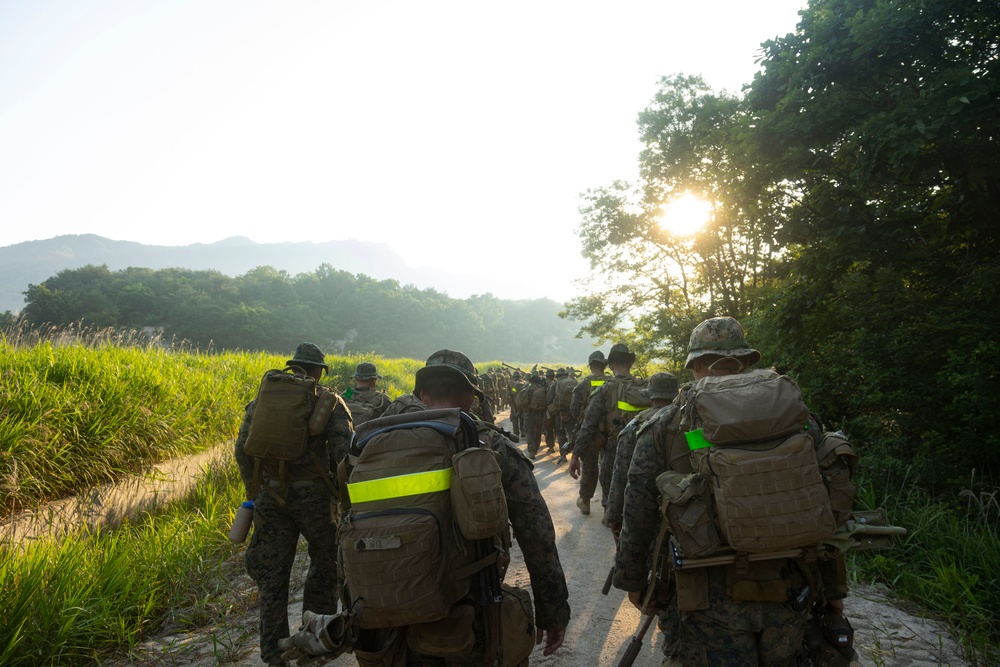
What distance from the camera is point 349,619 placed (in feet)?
6.35

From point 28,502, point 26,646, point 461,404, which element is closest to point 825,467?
point 461,404

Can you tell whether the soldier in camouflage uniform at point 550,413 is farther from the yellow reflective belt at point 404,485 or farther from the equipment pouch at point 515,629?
the yellow reflective belt at point 404,485

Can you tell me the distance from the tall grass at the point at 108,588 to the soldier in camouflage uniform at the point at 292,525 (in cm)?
98

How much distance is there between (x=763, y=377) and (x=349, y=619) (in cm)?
187

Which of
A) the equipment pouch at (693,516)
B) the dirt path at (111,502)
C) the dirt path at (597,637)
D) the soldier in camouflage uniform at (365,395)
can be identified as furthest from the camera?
the soldier in camouflage uniform at (365,395)

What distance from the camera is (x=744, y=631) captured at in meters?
2.16

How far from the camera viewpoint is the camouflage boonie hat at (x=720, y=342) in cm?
294

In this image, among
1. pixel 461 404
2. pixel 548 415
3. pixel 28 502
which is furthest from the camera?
pixel 548 415

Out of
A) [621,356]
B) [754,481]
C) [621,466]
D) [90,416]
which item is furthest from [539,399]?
[754,481]

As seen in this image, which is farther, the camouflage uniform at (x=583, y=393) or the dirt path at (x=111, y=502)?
the camouflage uniform at (x=583, y=393)

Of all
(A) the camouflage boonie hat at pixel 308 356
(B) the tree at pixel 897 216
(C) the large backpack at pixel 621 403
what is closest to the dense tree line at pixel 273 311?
(A) the camouflage boonie hat at pixel 308 356

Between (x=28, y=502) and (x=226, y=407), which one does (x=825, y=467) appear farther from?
(x=226, y=407)

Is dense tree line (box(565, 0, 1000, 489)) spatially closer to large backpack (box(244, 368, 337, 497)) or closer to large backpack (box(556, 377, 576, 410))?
large backpack (box(556, 377, 576, 410))

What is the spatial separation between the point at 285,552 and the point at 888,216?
25.1ft
